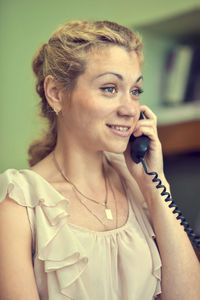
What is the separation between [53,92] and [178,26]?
1687 mm

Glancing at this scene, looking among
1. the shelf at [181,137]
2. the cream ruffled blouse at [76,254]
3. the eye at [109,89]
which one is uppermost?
the shelf at [181,137]

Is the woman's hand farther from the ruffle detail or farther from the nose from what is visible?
the ruffle detail

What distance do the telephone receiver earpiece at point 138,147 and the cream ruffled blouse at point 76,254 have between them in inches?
7.9

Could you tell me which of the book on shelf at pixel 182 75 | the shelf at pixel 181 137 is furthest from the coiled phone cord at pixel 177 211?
the book on shelf at pixel 182 75

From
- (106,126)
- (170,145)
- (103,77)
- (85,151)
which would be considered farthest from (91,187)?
(170,145)

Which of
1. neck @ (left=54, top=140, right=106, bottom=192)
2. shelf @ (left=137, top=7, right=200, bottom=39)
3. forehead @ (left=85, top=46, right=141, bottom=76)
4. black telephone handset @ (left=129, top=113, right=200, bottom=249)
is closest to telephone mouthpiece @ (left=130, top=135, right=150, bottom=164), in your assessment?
black telephone handset @ (left=129, top=113, right=200, bottom=249)

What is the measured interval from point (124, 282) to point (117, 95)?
50cm

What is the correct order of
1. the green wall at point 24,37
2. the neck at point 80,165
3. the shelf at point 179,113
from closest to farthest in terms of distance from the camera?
the neck at point 80,165
the green wall at point 24,37
the shelf at point 179,113

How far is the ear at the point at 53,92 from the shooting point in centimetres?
133

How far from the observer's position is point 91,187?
1.38m

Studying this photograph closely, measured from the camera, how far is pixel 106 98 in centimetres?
126

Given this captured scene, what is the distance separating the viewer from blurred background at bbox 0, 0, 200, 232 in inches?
103

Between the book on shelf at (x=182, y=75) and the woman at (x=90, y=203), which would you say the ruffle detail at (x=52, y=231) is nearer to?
the woman at (x=90, y=203)

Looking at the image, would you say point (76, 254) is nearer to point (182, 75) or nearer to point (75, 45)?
point (75, 45)
